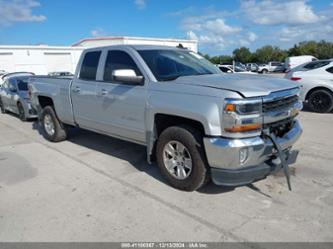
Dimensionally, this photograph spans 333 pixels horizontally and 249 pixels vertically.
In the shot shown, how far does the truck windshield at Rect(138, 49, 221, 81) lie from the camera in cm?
437

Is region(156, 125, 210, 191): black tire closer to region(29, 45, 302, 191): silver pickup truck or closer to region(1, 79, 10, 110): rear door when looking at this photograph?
region(29, 45, 302, 191): silver pickup truck

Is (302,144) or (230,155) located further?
(302,144)

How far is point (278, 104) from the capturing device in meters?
3.65

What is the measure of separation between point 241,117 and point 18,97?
8.66 m

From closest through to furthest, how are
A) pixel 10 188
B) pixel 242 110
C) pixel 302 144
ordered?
pixel 242 110 → pixel 10 188 → pixel 302 144

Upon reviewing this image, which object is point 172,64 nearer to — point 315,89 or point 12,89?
point 315,89

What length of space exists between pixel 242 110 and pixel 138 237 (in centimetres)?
174

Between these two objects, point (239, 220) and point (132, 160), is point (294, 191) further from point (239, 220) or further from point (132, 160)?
point (132, 160)

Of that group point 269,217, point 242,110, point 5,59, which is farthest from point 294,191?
point 5,59

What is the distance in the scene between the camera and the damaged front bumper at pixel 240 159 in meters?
3.36

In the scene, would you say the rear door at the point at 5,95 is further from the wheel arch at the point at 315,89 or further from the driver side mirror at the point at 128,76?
the wheel arch at the point at 315,89

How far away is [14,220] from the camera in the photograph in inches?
138

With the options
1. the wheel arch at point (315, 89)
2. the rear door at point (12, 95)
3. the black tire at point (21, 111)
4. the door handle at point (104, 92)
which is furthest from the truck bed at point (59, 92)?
the wheel arch at point (315, 89)

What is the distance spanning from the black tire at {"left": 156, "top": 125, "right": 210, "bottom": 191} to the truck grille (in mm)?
845
